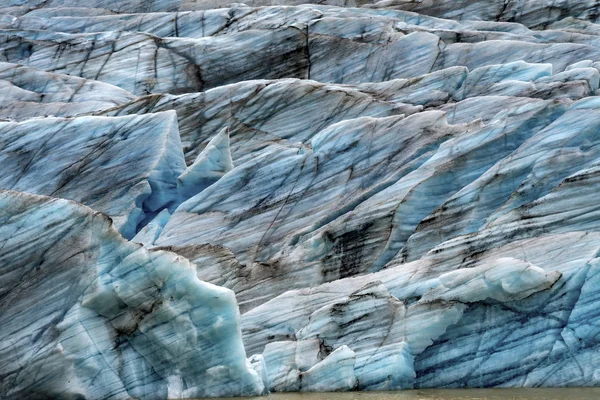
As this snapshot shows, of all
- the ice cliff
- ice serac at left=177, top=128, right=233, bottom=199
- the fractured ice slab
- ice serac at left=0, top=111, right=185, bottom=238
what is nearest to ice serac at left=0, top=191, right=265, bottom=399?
the ice cliff

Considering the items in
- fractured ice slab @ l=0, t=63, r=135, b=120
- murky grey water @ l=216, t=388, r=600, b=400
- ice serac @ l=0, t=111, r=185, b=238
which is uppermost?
murky grey water @ l=216, t=388, r=600, b=400

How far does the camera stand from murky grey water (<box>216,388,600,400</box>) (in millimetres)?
22672

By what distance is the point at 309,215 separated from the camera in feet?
106

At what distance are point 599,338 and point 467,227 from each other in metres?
5.43

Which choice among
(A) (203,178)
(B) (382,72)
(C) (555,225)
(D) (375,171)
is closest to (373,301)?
(C) (555,225)

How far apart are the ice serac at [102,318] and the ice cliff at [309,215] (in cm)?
4

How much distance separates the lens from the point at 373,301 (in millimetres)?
25938

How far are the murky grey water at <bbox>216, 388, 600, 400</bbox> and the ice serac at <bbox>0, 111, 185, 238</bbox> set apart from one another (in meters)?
11.6

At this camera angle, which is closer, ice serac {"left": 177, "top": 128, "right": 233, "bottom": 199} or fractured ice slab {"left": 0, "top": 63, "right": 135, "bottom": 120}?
ice serac {"left": 177, "top": 128, "right": 233, "bottom": 199}

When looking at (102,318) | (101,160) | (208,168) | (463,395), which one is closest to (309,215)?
(208,168)

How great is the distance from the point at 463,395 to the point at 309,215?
998cm

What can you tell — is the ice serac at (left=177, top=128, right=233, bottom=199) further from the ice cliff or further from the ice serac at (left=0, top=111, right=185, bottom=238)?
the ice serac at (left=0, top=111, right=185, bottom=238)

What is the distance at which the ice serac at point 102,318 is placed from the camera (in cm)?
2427

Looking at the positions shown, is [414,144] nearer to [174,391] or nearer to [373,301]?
[373,301]
